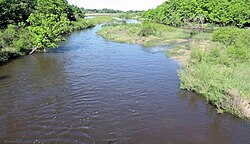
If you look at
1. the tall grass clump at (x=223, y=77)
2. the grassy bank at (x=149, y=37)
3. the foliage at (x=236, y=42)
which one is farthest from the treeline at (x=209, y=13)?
the tall grass clump at (x=223, y=77)

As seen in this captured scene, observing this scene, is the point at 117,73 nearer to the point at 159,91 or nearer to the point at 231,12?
the point at 159,91

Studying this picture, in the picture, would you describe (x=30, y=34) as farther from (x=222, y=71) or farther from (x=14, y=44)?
(x=222, y=71)

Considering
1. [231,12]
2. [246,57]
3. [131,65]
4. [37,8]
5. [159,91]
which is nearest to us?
[159,91]

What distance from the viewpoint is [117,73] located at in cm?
3170

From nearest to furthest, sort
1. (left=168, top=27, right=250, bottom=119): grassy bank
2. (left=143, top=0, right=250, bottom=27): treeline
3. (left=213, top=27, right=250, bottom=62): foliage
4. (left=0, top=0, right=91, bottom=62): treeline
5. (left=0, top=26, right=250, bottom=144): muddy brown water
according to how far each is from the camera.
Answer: (left=0, top=26, right=250, bottom=144): muddy brown water, (left=168, top=27, right=250, bottom=119): grassy bank, (left=213, top=27, right=250, bottom=62): foliage, (left=0, top=0, right=91, bottom=62): treeline, (left=143, top=0, right=250, bottom=27): treeline

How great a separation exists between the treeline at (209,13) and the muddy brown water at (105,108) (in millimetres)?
50318

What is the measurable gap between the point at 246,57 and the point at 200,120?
13570 millimetres

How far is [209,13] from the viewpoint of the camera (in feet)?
293

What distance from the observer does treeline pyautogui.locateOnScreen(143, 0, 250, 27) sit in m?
76.4

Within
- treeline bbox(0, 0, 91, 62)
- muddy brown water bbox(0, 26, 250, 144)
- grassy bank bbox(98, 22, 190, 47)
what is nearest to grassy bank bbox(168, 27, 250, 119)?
muddy brown water bbox(0, 26, 250, 144)

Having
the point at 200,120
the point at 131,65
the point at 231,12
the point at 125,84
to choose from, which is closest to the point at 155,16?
the point at 231,12

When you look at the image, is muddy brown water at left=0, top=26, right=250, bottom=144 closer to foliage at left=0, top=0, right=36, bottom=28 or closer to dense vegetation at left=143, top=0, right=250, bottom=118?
dense vegetation at left=143, top=0, right=250, bottom=118

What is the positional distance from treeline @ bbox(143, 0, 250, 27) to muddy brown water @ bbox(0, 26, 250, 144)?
50.3 meters

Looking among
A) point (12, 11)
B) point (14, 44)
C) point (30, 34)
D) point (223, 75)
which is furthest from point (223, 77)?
point (12, 11)
